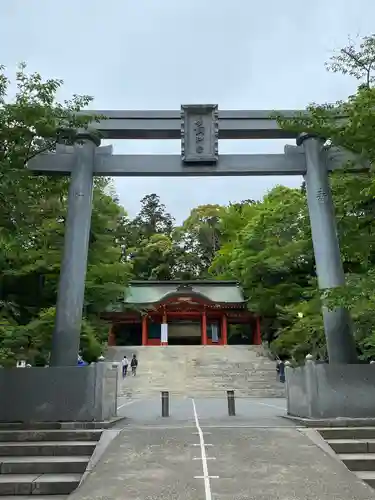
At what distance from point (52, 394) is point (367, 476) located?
17.6 feet

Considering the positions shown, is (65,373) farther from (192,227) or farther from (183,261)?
(192,227)

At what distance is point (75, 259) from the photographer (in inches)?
386

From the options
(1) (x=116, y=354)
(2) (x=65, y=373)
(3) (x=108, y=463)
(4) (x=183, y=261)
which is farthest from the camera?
(4) (x=183, y=261)

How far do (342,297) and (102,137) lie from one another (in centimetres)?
642

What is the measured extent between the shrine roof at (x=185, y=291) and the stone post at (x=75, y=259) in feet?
76.8

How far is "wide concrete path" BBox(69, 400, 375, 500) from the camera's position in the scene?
4820 mm

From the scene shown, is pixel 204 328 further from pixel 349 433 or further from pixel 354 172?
pixel 349 433

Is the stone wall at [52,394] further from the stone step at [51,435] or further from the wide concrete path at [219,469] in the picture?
the wide concrete path at [219,469]

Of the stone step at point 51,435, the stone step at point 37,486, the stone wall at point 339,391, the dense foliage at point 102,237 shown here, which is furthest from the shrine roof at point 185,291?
the stone step at point 37,486

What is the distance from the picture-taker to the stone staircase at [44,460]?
601 centimetres

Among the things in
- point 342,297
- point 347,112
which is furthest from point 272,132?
point 342,297

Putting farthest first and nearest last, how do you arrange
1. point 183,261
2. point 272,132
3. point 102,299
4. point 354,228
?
1. point 183,261
2. point 102,299
3. point 272,132
4. point 354,228

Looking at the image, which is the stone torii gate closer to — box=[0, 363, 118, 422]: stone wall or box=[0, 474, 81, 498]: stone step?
box=[0, 363, 118, 422]: stone wall

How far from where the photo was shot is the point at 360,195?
8898 millimetres
